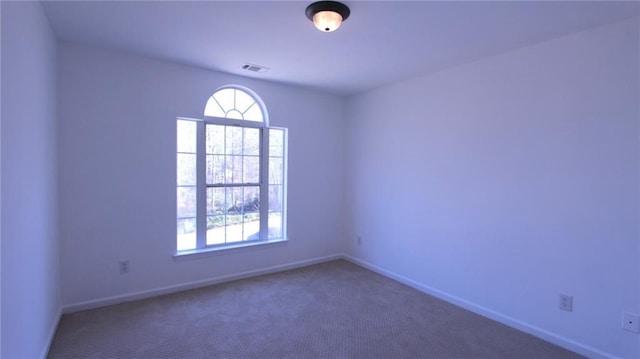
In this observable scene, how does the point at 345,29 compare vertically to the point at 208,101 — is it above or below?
above

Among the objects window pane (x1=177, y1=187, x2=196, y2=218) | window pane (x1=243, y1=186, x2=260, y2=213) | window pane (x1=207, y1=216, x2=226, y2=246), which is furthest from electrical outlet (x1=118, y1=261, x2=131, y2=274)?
window pane (x1=243, y1=186, x2=260, y2=213)

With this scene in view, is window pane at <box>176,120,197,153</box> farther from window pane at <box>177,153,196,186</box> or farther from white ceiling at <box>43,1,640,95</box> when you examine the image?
white ceiling at <box>43,1,640,95</box>

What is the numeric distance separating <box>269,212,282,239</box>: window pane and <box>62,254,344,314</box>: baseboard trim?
405mm

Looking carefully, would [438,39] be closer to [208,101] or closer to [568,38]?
[568,38]

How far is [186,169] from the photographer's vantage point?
11.9ft

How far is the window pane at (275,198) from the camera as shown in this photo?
4312mm

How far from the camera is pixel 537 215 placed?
8.94 feet

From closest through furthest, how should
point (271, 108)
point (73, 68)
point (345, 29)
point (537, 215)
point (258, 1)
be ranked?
point (258, 1) < point (345, 29) < point (537, 215) < point (73, 68) < point (271, 108)

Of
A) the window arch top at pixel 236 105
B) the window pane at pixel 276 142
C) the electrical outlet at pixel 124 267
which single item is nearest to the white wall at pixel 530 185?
the window pane at pixel 276 142

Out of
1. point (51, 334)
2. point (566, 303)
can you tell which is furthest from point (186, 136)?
point (566, 303)

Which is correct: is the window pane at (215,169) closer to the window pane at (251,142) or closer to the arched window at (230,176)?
the arched window at (230,176)

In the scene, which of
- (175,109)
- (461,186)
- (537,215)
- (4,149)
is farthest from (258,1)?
(537,215)

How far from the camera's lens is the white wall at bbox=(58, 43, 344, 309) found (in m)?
2.96

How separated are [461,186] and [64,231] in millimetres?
3754
